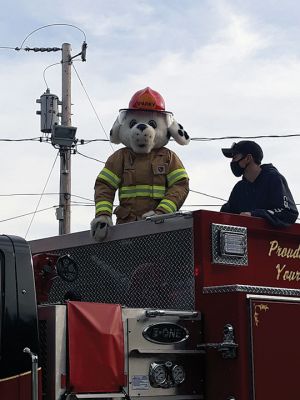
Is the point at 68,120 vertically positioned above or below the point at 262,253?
above

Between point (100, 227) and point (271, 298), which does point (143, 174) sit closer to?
point (100, 227)

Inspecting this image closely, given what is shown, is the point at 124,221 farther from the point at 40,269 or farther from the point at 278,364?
the point at 278,364

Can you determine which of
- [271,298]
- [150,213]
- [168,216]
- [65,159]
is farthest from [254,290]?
[65,159]

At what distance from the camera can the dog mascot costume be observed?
19.6 ft

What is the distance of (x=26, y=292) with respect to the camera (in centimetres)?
408

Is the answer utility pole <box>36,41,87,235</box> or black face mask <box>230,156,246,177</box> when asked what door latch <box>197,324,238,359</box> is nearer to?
black face mask <box>230,156,246,177</box>

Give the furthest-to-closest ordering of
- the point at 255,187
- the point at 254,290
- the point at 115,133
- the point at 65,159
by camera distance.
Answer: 1. the point at 65,159
2. the point at 115,133
3. the point at 255,187
4. the point at 254,290

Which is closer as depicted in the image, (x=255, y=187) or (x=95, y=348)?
(x=95, y=348)

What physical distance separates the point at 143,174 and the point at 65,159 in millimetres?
10538

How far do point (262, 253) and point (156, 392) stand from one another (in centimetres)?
123

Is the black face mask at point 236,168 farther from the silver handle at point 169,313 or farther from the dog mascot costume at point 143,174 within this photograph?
the silver handle at point 169,313

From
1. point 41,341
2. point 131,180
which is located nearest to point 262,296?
point 41,341

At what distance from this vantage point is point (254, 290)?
477 centimetres

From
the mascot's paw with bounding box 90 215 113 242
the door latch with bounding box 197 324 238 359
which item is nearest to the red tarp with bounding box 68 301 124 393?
the door latch with bounding box 197 324 238 359
